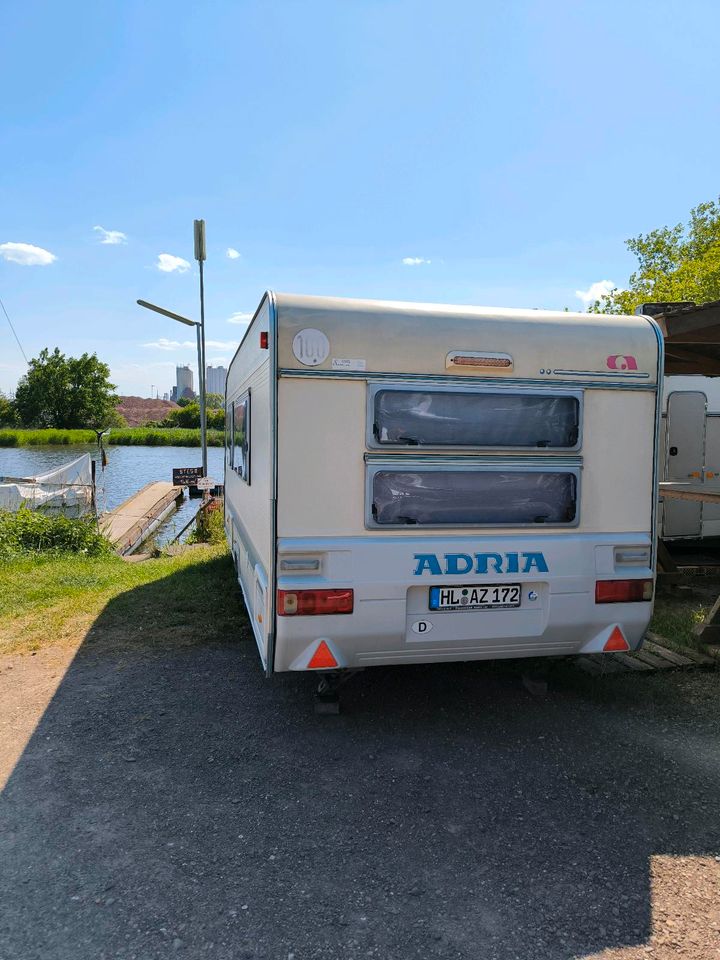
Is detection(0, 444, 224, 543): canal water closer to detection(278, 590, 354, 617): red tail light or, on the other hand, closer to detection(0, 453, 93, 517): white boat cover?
detection(0, 453, 93, 517): white boat cover

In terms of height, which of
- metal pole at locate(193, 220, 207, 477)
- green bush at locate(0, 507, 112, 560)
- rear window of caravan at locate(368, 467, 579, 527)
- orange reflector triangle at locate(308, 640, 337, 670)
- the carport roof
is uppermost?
metal pole at locate(193, 220, 207, 477)

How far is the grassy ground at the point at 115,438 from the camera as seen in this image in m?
61.7

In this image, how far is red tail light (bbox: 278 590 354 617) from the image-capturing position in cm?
370

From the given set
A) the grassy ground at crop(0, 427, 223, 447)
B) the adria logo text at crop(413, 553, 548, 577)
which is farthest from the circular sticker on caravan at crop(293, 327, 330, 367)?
the grassy ground at crop(0, 427, 223, 447)

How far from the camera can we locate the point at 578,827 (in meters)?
3.28

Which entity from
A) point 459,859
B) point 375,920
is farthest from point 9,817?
point 459,859

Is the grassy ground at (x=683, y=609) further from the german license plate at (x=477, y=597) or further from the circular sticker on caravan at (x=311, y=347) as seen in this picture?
the circular sticker on caravan at (x=311, y=347)

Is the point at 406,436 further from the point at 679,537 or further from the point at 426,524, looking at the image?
the point at 679,537

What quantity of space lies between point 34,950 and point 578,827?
2.42 metres

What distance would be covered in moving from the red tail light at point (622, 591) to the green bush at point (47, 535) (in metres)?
7.75

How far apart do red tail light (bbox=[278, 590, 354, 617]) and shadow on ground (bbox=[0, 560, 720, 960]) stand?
930 mm

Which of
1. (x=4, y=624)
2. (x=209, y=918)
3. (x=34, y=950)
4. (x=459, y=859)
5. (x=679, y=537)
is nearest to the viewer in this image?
(x=34, y=950)

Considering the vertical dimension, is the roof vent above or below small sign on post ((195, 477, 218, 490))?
above

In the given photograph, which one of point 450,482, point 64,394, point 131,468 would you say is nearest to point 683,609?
point 450,482
